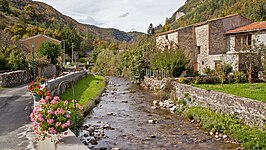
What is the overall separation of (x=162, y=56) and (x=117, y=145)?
59.4ft

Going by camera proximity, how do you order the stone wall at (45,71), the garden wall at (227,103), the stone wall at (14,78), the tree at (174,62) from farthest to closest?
the stone wall at (45,71) → the tree at (174,62) → the stone wall at (14,78) → the garden wall at (227,103)

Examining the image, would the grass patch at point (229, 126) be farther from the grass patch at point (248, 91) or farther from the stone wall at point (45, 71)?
the stone wall at point (45, 71)

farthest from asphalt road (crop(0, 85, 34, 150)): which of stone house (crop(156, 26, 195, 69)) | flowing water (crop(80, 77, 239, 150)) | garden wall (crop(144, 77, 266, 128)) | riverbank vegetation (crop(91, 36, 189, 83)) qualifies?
stone house (crop(156, 26, 195, 69))

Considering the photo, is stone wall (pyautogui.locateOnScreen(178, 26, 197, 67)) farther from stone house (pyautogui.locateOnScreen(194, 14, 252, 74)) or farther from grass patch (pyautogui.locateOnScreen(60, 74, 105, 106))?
grass patch (pyautogui.locateOnScreen(60, 74, 105, 106))

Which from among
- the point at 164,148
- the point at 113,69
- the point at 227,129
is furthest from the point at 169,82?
the point at 113,69

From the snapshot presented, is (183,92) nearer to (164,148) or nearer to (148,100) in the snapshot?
(148,100)

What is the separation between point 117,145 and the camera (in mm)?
11445

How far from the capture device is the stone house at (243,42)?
22.0 m

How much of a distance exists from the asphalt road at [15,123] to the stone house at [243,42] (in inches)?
641

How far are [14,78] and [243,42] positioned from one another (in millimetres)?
24649

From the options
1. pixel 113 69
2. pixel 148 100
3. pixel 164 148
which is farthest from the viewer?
pixel 113 69

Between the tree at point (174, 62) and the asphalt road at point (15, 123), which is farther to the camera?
the tree at point (174, 62)

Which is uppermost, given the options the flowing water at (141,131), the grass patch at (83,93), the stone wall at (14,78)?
the stone wall at (14,78)

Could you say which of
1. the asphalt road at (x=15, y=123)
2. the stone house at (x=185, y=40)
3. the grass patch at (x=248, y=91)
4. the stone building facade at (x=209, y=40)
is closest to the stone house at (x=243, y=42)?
the stone building facade at (x=209, y=40)
